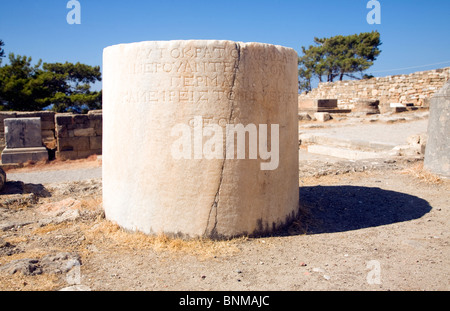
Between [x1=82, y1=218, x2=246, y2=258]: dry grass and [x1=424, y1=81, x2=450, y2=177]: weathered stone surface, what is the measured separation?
438 cm

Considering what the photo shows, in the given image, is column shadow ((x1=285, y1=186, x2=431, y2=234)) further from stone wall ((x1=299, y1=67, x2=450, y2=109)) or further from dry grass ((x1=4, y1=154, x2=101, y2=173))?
stone wall ((x1=299, y1=67, x2=450, y2=109))

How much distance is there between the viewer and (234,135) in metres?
3.57

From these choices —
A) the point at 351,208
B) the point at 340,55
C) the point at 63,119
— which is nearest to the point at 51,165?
the point at 63,119

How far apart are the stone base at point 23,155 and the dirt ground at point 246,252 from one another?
5517 millimetres

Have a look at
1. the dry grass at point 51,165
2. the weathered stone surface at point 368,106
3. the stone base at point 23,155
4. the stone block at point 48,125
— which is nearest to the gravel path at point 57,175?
the dry grass at point 51,165

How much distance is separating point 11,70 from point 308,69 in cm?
3192

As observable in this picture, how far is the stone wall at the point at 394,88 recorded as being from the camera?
71.4ft

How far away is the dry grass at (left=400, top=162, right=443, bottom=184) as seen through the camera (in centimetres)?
625

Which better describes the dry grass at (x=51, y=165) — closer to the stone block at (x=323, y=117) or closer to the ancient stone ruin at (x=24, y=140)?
the ancient stone ruin at (x=24, y=140)

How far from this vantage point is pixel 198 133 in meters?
3.52

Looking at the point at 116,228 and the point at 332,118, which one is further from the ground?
the point at 332,118

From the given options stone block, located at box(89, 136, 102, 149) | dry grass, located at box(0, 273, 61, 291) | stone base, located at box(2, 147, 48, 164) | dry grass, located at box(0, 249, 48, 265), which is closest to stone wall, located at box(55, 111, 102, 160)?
stone block, located at box(89, 136, 102, 149)

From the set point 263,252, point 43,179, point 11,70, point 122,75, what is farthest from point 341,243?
point 11,70
